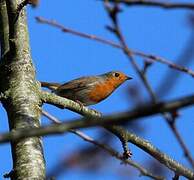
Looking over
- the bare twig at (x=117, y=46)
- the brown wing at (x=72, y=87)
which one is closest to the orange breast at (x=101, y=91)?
the brown wing at (x=72, y=87)

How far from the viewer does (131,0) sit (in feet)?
6.09

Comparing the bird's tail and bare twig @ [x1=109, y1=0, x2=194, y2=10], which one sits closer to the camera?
bare twig @ [x1=109, y1=0, x2=194, y2=10]

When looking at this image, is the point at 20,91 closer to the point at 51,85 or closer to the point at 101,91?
the point at 101,91

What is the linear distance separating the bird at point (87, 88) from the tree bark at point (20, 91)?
524 centimetres

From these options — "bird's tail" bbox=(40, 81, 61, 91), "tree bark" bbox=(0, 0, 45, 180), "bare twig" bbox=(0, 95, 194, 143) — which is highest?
"bird's tail" bbox=(40, 81, 61, 91)

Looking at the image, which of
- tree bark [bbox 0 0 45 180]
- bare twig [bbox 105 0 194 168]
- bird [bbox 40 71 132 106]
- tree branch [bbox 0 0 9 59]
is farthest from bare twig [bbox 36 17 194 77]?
bird [bbox 40 71 132 106]

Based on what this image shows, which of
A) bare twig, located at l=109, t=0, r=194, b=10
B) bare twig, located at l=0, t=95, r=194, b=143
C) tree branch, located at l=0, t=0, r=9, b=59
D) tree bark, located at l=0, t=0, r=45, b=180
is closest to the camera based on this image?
bare twig, located at l=0, t=95, r=194, b=143

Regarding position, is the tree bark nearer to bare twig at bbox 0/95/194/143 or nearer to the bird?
bare twig at bbox 0/95/194/143

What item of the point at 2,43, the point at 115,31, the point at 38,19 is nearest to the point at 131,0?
the point at 115,31

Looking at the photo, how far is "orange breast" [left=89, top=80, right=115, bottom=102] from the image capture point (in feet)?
36.2

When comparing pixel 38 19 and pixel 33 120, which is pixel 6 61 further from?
pixel 38 19

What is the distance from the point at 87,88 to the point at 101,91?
30cm

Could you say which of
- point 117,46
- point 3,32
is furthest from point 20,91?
point 117,46

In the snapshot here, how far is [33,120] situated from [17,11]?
1.11 m
